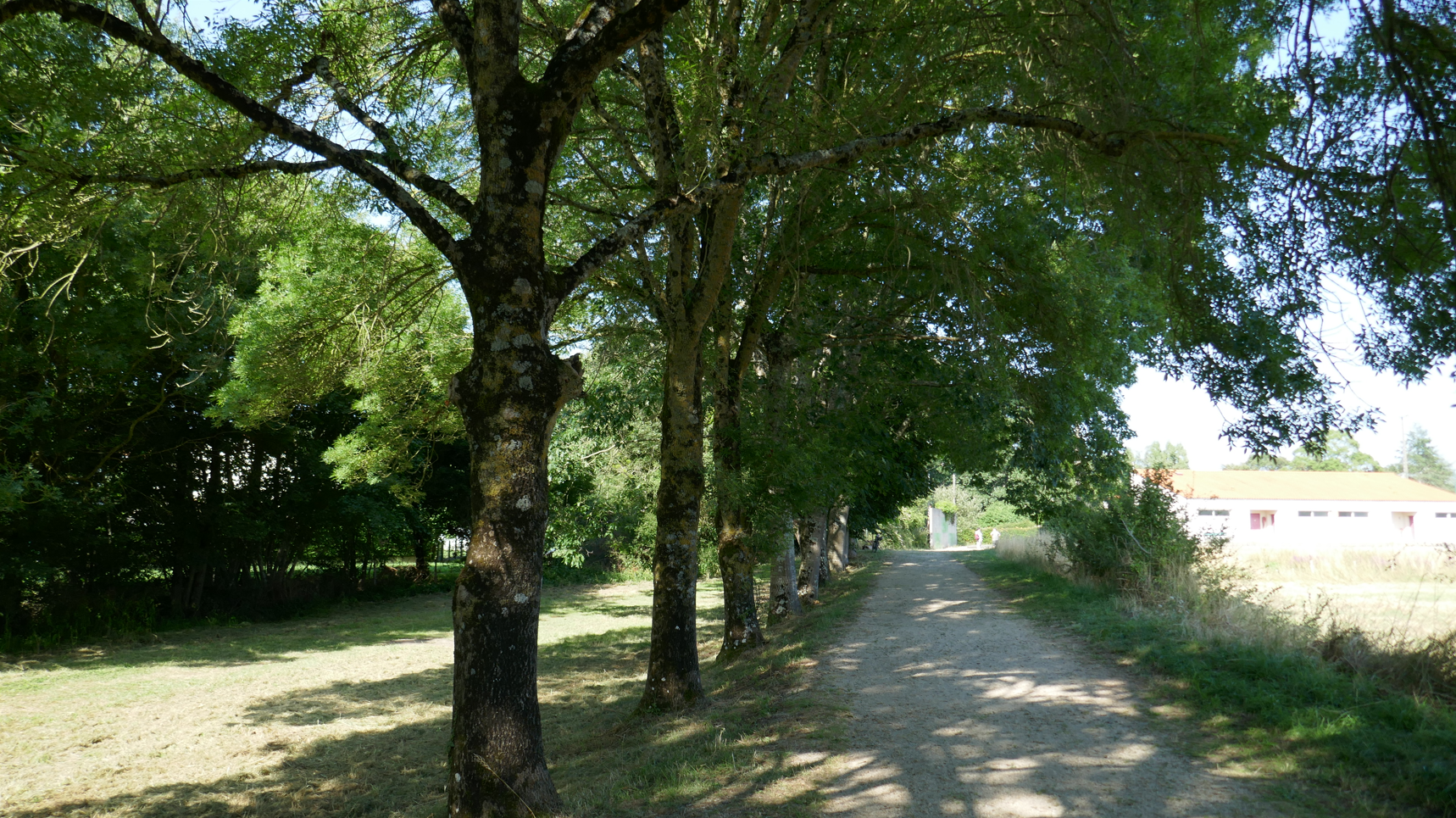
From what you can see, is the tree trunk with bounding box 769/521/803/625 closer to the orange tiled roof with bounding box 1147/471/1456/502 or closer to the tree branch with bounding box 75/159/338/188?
the tree branch with bounding box 75/159/338/188

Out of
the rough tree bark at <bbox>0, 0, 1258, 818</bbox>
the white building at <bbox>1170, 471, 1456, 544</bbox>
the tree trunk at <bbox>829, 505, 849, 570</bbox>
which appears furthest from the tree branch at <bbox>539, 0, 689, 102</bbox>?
the white building at <bbox>1170, 471, 1456, 544</bbox>

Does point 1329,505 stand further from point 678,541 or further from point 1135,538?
point 678,541

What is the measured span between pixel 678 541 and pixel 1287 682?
5480 mm

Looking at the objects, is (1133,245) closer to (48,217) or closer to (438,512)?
(48,217)

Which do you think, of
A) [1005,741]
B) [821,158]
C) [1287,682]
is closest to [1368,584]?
[1287,682]

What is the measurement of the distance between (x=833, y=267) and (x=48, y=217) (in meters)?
7.92

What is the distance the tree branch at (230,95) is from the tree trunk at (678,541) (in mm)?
3651

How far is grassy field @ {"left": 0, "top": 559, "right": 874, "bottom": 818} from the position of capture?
607 cm

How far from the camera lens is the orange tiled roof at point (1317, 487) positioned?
40938 mm

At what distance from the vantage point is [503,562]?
4887mm

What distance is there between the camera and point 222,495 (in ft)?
67.9

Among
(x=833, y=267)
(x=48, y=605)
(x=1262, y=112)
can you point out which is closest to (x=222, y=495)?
(x=48, y=605)

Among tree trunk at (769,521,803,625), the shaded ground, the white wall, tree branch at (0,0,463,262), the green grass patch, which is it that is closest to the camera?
tree branch at (0,0,463,262)

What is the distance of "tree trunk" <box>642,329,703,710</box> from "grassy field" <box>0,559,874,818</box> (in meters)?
0.39
